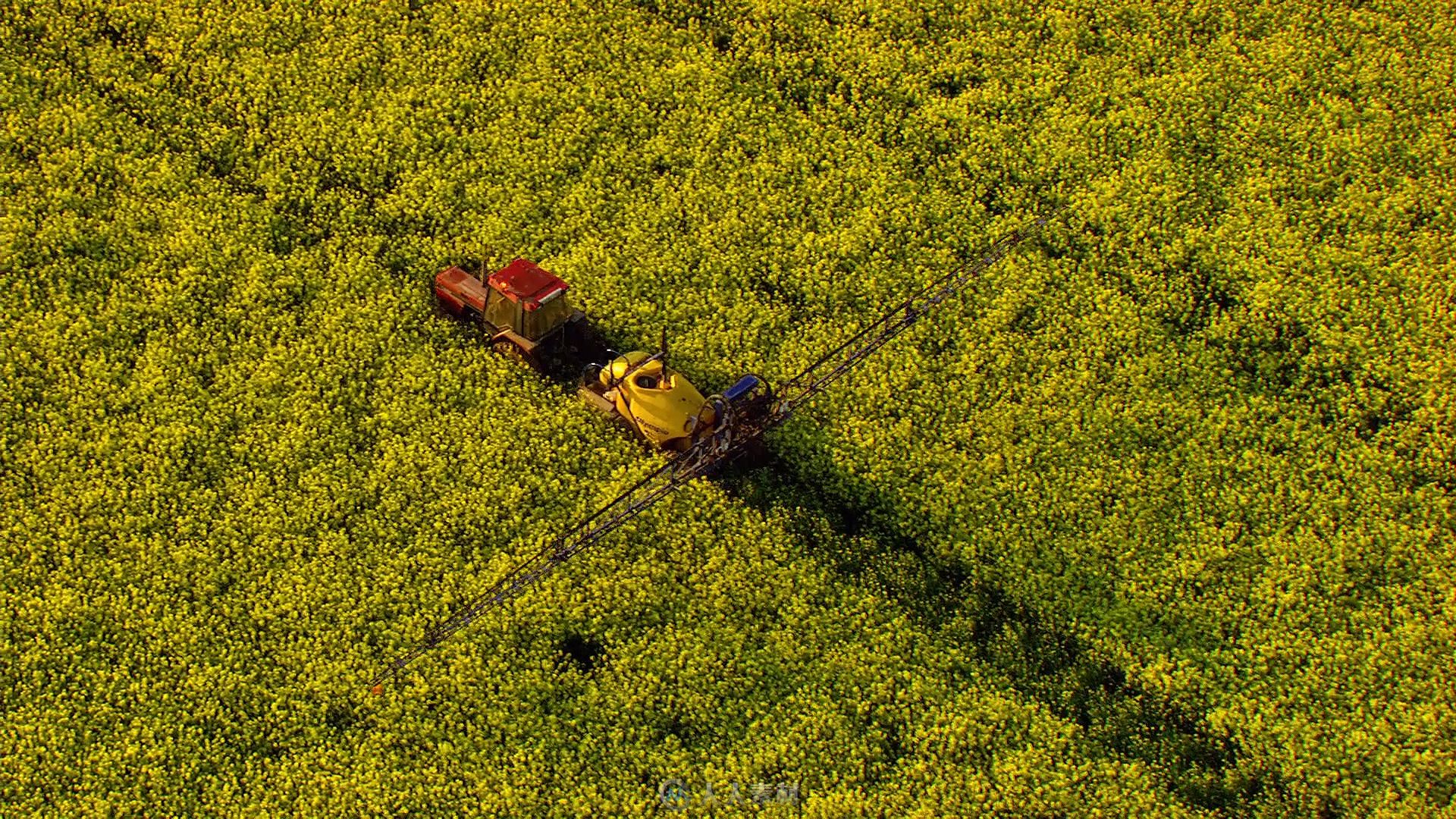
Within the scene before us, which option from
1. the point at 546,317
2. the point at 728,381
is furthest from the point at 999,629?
the point at 546,317

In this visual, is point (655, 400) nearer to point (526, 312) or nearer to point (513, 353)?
point (526, 312)

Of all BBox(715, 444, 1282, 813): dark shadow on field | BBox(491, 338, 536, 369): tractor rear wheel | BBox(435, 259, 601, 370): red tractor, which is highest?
BBox(435, 259, 601, 370): red tractor

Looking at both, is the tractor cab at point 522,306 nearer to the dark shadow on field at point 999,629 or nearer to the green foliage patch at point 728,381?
the green foliage patch at point 728,381

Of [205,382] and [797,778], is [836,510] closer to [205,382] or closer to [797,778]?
[797,778]

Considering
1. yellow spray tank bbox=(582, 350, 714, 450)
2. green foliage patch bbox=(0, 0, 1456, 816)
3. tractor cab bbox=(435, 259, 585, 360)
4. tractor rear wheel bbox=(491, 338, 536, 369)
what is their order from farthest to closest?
tractor rear wheel bbox=(491, 338, 536, 369) → tractor cab bbox=(435, 259, 585, 360) → yellow spray tank bbox=(582, 350, 714, 450) → green foliage patch bbox=(0, 0, 1456, 816)

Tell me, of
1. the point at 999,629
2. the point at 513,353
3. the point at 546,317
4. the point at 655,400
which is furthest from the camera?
the point at 513,353

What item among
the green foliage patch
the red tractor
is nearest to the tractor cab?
the red tractor

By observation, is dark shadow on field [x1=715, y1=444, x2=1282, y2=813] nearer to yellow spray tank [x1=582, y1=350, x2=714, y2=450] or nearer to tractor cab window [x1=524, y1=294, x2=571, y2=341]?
yellow spray tank [x1=582, y1=350, x2=714, y2=450]
